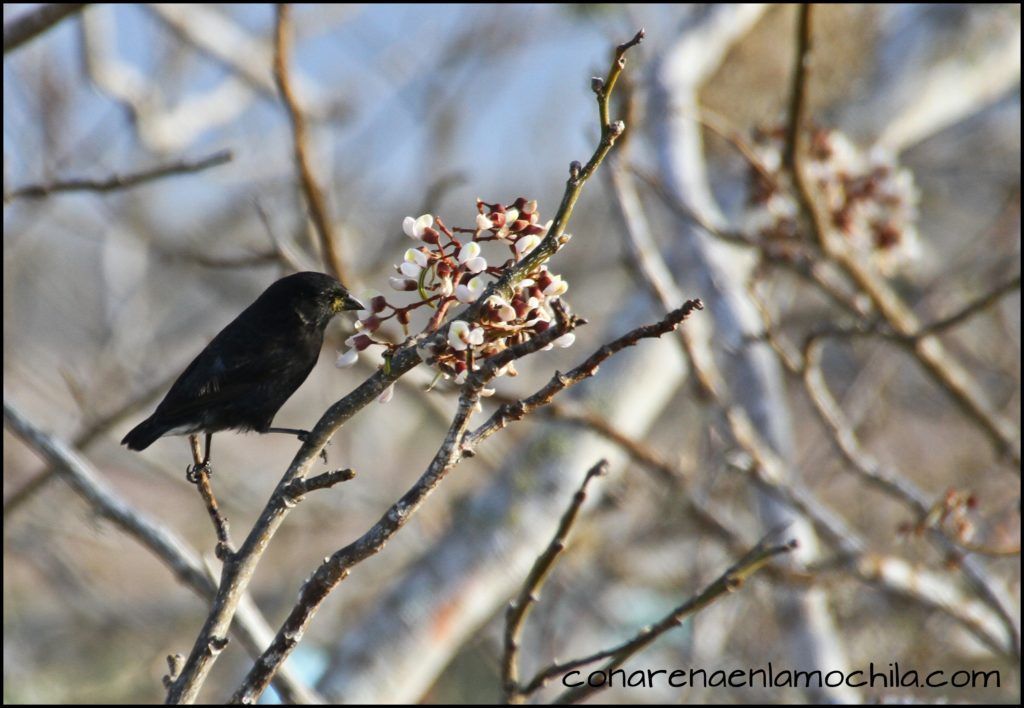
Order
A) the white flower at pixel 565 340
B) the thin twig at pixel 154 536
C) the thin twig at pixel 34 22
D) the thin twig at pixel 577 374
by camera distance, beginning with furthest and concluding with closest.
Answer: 1. the thin twig at pixel 34 22
2. the thin twig at pixel 154 536
3. the white flower at pixel 565 340
4. the thin twig at pixel 577 374

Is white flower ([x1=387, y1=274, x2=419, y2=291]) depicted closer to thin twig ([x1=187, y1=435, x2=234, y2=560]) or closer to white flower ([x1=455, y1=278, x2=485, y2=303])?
white flower ([x1=455, y1=278, x2=485, y2=303])

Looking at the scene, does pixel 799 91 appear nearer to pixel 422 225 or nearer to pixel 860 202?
pixel 860 202

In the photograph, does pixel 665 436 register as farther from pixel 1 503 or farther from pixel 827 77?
pixel 1 503

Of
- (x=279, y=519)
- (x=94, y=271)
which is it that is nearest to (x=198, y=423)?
(x=279, y=519)

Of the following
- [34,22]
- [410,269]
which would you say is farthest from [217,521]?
[34,22]

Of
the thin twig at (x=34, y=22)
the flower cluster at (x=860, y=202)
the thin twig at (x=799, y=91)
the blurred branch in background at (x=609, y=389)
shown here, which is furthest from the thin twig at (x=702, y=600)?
the flower cluster at (x=860, y=202)

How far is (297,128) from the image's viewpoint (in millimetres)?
3701

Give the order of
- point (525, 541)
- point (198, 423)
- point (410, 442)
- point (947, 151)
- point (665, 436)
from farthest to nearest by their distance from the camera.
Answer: point (410, 442) < point (665, 436) < point (947, 151) < point (525, 541) < point (198, 423)

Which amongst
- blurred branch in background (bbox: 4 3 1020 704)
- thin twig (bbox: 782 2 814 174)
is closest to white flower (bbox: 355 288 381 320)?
blurred branch in background (bbox: 4 3 1020 704)

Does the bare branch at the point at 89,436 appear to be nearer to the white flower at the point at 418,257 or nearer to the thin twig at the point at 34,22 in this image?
the thin twig at the point at 34,22

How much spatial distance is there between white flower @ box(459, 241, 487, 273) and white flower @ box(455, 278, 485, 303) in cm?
2

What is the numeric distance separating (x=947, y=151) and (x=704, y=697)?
5.15 metres

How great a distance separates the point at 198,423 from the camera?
2678 mm

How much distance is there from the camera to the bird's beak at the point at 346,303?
277cm
